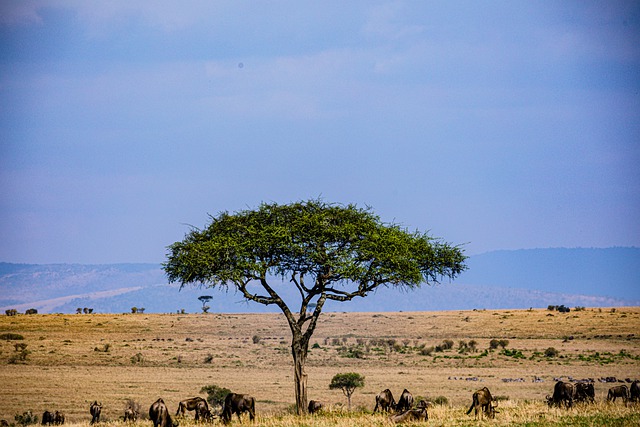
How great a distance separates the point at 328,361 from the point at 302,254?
43457 mm

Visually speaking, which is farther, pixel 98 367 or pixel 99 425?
pixel 98 367

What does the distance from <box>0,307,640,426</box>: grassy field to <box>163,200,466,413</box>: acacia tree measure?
514 centimetres

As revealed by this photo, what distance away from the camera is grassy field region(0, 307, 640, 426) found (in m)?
43.8

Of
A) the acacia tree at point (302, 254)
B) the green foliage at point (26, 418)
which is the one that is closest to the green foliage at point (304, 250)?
the acacia tree at point (302, 254)

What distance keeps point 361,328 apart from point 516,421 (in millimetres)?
92578

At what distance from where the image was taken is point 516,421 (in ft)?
89.2

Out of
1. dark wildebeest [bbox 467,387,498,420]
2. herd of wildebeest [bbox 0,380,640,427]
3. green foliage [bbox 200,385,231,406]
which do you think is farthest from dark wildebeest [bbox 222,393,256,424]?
green foliage [bbox 200,385,231,406]

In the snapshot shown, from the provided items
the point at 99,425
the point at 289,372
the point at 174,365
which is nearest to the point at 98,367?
the point at 174,365

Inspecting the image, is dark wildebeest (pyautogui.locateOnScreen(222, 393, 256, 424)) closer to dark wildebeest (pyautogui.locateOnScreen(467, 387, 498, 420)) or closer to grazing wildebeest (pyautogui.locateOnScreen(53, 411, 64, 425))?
dark wildebeest (pyautogui.locateOnScreen(467, 387, 498, 420))

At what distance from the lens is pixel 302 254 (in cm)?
3338

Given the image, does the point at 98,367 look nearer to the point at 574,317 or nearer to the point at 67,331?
the point at 67,331

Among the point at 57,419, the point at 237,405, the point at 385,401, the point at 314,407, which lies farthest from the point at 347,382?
the point at 237,405

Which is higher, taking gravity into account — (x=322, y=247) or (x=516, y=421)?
(x=322, y=247)

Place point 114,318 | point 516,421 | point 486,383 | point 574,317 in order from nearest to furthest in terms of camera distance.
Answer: point 516,421 → point 486,383 → point 574,317 → point 114,318
